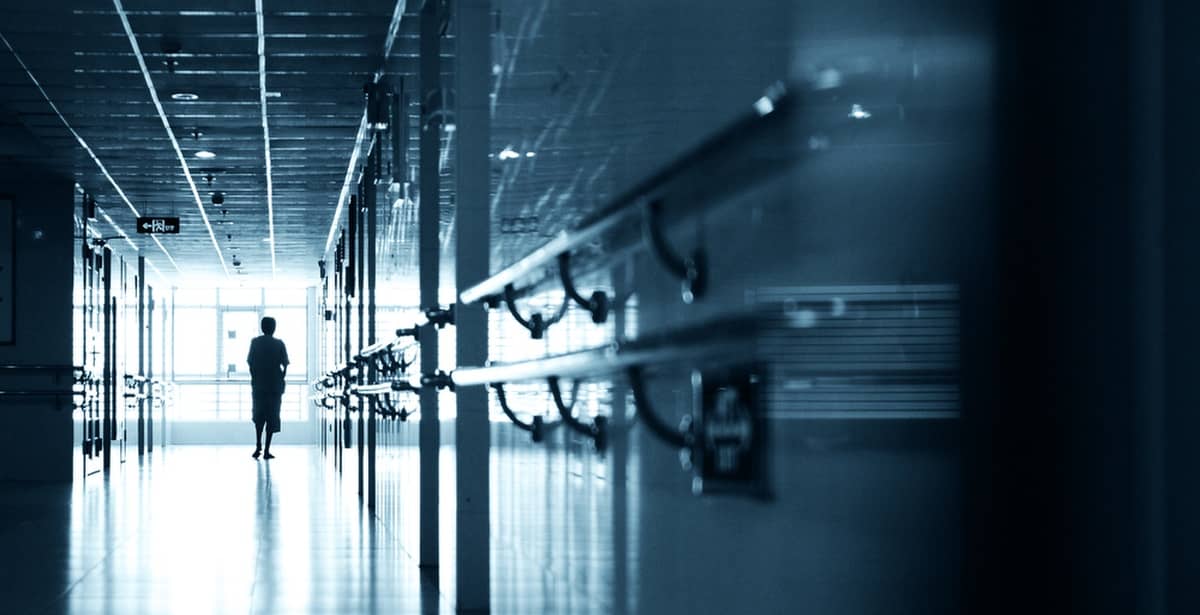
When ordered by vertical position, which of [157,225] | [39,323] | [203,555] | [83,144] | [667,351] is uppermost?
[83,144]

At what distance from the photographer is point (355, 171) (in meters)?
12.4

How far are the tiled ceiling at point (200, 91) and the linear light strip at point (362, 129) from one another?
33 mm

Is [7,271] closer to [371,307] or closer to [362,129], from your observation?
[362,129]

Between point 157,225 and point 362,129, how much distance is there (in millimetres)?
4787

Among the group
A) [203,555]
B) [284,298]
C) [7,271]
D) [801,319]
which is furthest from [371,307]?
[284,298]

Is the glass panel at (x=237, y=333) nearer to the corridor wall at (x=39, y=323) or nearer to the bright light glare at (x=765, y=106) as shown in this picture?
the corridor wall at (x=39, y=323)

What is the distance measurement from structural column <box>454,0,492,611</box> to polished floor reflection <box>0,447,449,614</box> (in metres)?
0.27

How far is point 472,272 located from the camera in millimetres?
3922

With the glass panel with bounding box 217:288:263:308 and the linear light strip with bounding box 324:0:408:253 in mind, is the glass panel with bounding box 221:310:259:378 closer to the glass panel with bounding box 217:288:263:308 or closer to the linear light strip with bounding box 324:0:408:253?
the glass panel with bounding box 217:288:263:308

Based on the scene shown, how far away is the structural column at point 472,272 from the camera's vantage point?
12.7 feet

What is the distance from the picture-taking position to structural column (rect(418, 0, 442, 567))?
505 cm

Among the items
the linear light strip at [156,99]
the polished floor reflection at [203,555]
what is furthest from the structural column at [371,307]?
the linear light strip at [156,99]

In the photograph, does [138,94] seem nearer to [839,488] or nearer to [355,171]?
[355,171]

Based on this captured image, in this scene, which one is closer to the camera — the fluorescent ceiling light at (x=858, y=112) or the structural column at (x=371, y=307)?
the fluorescent ceiling light at (x=858, y=112)
